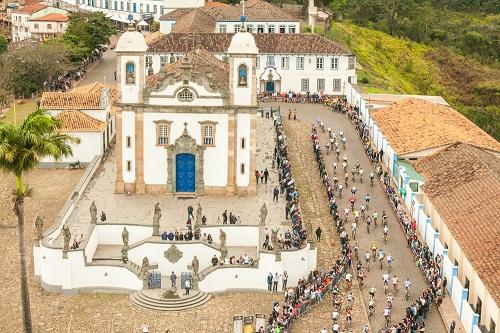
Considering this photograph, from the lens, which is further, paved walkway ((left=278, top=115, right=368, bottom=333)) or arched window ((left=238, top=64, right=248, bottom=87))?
arched window ((left=238, top=64, right=248, bottom=87))

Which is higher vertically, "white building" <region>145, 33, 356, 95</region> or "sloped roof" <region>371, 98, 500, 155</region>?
"white building" <region>145, 33, 356, 95</region>

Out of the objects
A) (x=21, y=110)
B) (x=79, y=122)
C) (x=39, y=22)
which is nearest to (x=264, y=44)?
(x=21, y=110)

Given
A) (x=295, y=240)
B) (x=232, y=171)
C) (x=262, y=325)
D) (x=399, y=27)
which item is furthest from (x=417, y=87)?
(x=262, y=325)

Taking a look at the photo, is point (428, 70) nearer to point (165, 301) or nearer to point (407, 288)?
point (407, 288)

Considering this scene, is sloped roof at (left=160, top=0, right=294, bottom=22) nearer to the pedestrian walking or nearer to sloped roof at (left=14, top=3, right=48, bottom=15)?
sloped roof at (left=14, top=3, right=48, bottom=15)

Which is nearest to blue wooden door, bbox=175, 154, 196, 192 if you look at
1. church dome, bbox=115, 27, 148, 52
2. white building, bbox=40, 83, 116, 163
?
church dome, bbox=115, 27, 148, 52

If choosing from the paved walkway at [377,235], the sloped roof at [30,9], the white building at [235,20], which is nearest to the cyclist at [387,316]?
the paved walkway at [377,235]

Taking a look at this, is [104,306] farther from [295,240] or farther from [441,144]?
[441,144]
